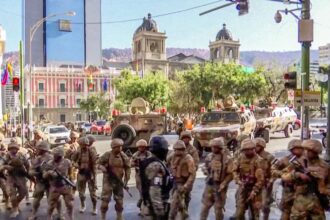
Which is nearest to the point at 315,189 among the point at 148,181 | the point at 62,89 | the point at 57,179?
the point at 148,181

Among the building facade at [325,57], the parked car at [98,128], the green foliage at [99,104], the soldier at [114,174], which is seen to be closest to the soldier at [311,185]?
the soldier at [114,174]

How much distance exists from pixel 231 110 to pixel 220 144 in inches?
497

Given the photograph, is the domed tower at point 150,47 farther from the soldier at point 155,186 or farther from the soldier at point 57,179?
the soldier at point 155,186

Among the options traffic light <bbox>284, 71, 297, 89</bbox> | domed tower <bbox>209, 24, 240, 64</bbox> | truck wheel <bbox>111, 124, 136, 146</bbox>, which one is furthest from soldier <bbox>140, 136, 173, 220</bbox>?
domed tower <bbox>209, 24, 240, 64</bbox>

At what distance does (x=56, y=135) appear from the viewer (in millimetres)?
29328

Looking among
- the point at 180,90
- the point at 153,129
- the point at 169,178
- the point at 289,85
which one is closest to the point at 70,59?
the point at 180,90

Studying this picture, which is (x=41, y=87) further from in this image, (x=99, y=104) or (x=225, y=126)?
(x=225, y=126)

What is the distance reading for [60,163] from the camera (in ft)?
28.9

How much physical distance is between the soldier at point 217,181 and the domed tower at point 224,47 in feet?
373

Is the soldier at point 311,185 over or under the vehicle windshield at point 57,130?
over

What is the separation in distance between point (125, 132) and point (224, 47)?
347ft

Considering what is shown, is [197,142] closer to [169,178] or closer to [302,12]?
[302,12]

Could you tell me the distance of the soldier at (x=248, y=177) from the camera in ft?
25.9

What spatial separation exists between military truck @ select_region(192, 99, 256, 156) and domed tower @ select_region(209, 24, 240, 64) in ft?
332
